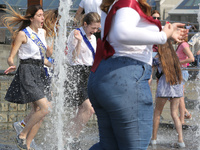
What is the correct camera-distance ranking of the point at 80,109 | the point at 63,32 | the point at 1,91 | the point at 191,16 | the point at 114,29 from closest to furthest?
1. the point at 114,29
2. the point at 80,109
3. the point at 63,32
4. the point at 1,91
5. the point at 191,16

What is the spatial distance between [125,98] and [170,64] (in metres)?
2.99

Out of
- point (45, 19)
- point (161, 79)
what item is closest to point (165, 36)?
point (161, 79)

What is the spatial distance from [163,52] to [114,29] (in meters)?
3.03

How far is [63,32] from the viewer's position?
5.68 m

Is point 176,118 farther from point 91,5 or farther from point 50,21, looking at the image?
point 91,5

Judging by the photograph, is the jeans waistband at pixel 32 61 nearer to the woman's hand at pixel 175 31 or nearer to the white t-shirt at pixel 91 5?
the white t-shirt at pixel 91 5

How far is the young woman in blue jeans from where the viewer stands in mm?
2390

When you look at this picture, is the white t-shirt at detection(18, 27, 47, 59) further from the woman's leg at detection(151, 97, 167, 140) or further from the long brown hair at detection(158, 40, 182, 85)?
the woman's leg at detection(151, 97, 167, 140)

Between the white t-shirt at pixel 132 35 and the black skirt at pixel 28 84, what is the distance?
2517 mm

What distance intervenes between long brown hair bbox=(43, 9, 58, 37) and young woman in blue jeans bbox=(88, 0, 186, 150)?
10.8 ft

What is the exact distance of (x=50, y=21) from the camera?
5930 millimetres

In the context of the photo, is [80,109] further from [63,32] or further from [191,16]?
[191,16]

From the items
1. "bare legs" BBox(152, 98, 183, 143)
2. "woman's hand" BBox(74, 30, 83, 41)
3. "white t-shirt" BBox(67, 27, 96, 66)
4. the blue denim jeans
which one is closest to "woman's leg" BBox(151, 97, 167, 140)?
"bare legs" BBox(152, 98, 183, 143)

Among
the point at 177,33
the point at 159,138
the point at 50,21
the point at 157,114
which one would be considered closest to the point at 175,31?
the point at 177,33
